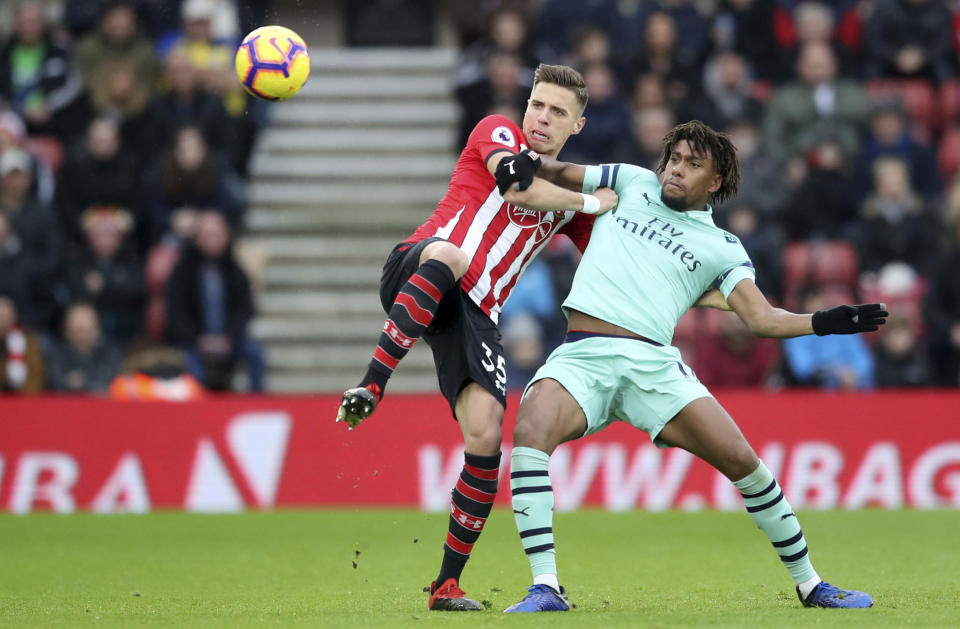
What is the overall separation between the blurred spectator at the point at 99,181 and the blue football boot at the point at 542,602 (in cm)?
927

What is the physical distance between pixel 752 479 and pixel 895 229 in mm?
8093

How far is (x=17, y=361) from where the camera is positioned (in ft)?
43.7

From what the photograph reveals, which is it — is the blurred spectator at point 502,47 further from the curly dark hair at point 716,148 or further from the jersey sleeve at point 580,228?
the curly dark hair at point 716,148

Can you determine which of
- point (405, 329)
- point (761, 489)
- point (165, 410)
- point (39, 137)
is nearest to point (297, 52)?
point (405, 329)

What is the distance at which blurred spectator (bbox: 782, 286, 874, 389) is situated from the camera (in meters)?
13.2

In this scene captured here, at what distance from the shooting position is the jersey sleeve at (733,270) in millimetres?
7016

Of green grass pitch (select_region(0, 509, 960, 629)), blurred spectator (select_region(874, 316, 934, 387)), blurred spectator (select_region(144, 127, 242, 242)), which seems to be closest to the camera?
green grass pitch (select_region(0, 509, 960, 629))

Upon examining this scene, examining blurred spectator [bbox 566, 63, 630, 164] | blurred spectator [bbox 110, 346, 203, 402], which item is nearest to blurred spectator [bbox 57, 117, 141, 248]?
blurred spectator [bbox 110, 346, 203, 402]

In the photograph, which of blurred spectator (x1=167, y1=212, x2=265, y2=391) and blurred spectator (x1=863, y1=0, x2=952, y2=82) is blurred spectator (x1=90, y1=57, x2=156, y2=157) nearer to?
blurred spectator (x1=167, y1=212, x2=265, y2=391)

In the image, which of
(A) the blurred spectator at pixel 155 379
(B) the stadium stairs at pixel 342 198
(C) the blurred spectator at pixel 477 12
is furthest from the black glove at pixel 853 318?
(C) the blurred spectator at pixel 477 12

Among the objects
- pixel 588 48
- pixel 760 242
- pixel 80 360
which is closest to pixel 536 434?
pixel 760 242

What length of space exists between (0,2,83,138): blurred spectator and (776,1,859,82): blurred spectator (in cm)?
759

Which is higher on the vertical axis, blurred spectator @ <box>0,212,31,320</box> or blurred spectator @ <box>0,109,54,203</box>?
blurred spectator @ <box>0,109,54,203</box>

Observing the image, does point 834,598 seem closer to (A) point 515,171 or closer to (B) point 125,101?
(A) point 515,171
